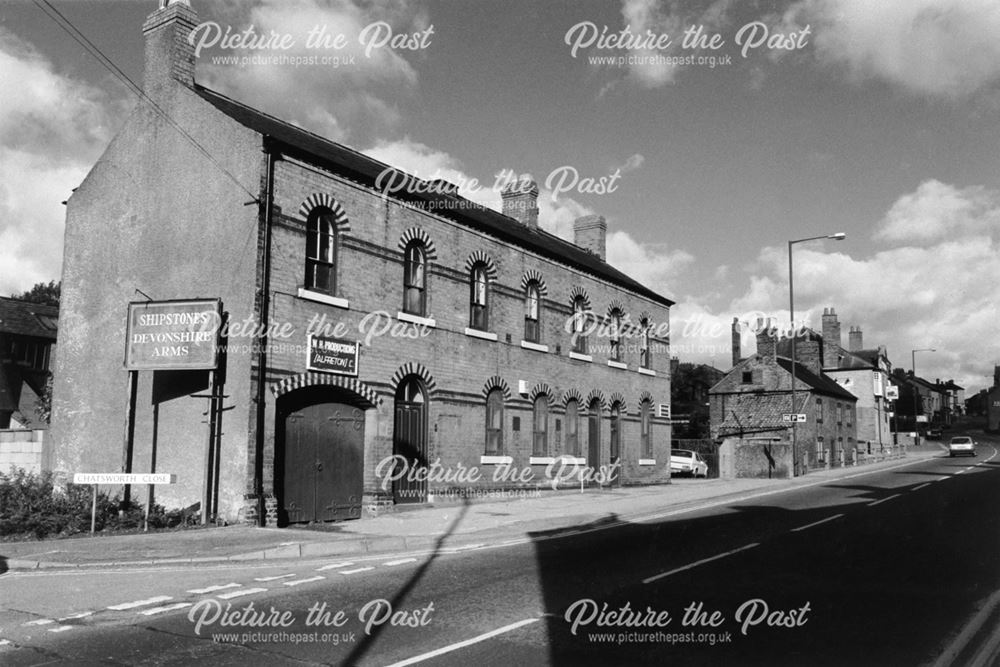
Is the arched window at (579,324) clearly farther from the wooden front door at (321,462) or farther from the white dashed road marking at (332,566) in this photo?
the white dashed road marking at (332,566)

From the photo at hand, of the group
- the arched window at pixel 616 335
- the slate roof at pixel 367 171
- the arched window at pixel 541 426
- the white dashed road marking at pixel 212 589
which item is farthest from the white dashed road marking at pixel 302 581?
the arched window at pixel 616 335

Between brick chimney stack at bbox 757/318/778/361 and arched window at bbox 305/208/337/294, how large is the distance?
117ft

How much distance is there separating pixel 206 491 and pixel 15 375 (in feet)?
83.5

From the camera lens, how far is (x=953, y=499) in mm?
20203

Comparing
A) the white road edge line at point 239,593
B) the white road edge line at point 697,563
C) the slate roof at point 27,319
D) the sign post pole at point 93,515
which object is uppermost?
the slate roof at point 27,319

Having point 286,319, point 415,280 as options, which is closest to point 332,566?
point 286,319

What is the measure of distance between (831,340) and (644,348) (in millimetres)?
39716

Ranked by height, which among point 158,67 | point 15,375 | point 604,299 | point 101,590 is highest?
point 158,67

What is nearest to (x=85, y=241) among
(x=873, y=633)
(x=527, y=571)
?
(x=527, y=571)

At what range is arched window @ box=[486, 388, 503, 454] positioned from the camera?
20.9 meters

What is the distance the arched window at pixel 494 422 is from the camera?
2092 centimetres

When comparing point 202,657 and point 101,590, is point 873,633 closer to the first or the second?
point 202,657

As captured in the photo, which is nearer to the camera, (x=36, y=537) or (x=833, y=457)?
(x=36, y=537)

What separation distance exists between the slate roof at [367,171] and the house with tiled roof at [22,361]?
2089 cm
